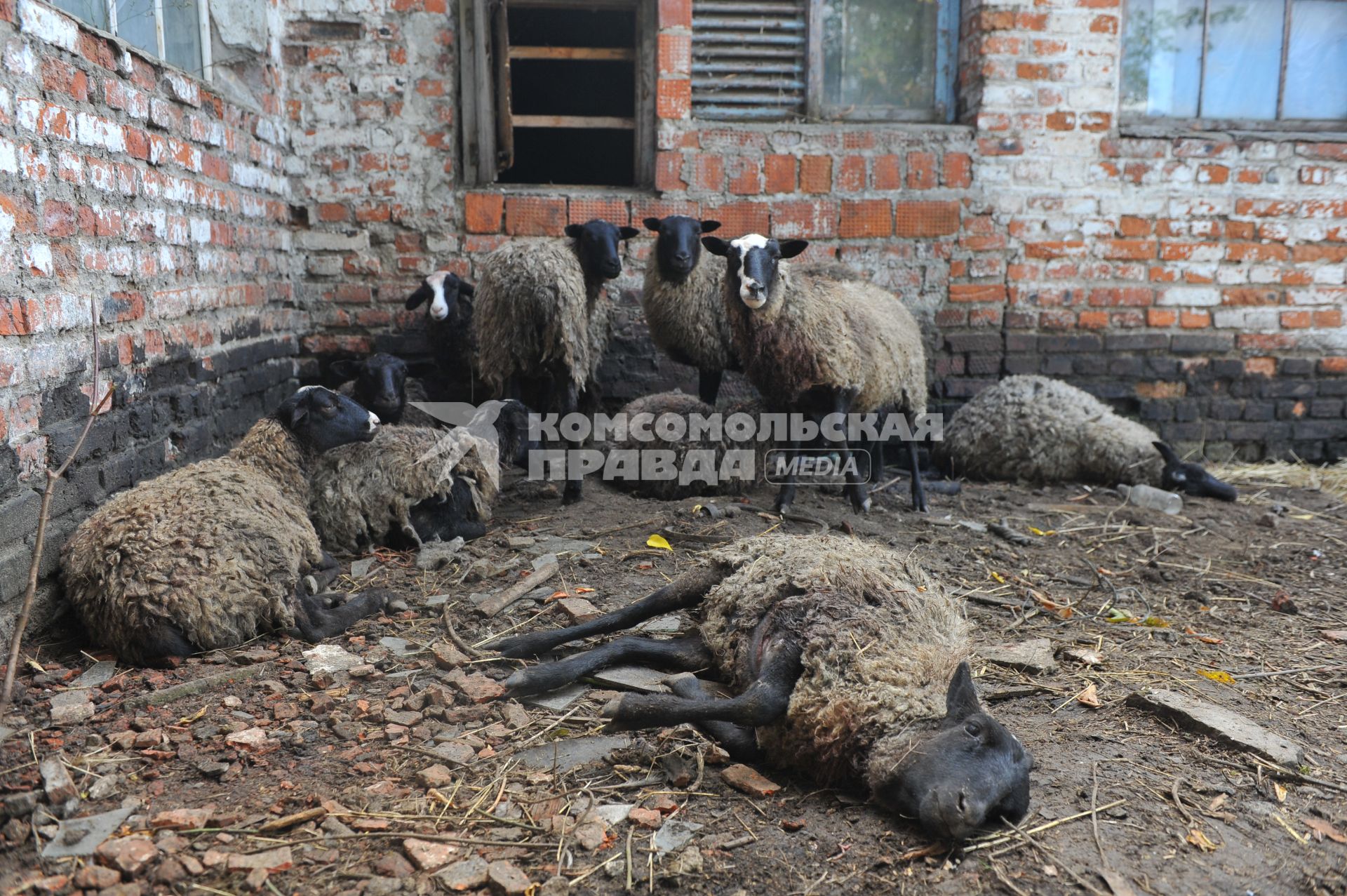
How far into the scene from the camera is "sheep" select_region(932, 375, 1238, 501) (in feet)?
21.4

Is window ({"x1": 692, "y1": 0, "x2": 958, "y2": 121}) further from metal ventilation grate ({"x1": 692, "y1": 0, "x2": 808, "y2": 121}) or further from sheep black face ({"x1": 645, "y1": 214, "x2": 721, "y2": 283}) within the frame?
sheep black face ({"x1": 645, "y1": 214, "x2": 721, "y2": 283})

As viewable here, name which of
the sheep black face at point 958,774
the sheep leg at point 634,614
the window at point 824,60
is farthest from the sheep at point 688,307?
the sheep black face at point 958,774

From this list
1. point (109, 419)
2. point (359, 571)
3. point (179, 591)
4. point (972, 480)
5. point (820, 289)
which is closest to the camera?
point (179, 591)

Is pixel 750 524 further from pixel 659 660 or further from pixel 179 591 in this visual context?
pixel 179 591

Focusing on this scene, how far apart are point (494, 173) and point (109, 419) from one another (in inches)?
146

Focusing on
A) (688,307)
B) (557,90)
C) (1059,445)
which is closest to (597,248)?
(688,307)

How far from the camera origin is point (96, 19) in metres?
4.27

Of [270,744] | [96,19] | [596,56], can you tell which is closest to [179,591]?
[270,744]

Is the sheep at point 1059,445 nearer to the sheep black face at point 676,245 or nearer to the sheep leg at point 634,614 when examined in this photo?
the sheep black face at point 676,245

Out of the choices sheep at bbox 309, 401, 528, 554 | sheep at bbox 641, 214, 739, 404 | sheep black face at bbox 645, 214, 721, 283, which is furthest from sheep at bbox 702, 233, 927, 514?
sheep at bbox 309, 401, 528, 554

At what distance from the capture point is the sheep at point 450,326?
654 centimetres

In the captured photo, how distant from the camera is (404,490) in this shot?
4934 millimetres

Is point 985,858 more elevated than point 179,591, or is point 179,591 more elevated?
point 179,591

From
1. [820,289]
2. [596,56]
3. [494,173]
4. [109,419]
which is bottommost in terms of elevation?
[109,419]
